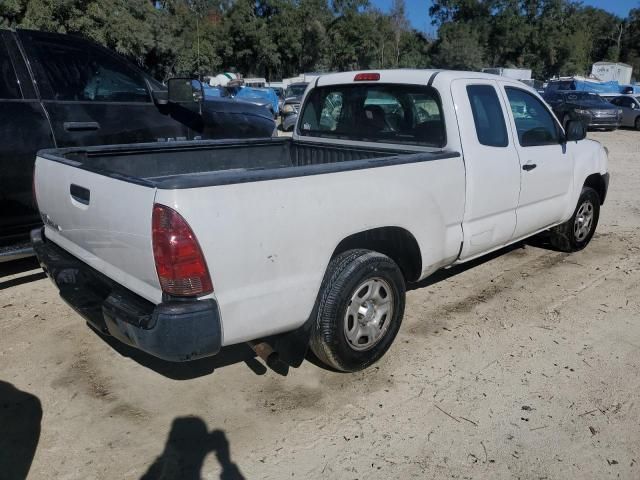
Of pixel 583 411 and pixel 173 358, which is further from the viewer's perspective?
pixel 583 411

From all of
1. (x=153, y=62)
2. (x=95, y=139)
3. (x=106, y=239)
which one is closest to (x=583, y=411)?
(x=106, y=239)

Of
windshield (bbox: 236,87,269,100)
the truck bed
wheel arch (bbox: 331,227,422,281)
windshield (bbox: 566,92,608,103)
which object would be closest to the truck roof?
the truck bed

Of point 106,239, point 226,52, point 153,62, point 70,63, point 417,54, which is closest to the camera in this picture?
point 106,239

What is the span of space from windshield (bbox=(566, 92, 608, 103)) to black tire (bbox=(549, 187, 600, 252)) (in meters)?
18.8

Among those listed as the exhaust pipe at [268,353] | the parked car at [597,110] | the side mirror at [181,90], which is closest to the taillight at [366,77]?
the side mirror at [181,90]

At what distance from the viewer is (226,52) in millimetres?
55844

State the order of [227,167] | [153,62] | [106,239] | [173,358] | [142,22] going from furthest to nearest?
[153,62], [142,22], [227,167], [106,239], [173,358]

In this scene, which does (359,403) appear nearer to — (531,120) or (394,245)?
(394,245)

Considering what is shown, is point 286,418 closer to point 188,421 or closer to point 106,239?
point 188,421

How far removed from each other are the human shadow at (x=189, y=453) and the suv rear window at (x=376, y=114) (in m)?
2.51

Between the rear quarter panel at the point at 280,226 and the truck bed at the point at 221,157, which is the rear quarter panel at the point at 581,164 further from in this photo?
the rear quarter panel at the point at 280,226

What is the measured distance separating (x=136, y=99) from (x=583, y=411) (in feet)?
15.2

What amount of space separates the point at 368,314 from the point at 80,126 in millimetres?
→ 3104

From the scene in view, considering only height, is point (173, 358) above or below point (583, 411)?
above
